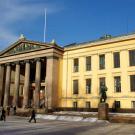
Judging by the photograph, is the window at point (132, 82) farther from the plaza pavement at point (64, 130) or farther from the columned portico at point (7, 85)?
the columned portico at point (7, 85)

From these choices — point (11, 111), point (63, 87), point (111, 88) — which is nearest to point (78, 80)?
point (63, 87)

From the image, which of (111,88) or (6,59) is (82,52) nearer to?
(111,88)

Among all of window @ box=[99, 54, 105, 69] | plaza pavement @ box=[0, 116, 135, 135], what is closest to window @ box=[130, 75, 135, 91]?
window @ box=[99, 54, 105, 69]

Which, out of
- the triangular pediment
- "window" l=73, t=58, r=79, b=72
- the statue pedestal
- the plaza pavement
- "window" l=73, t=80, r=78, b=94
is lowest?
the plaza pavement

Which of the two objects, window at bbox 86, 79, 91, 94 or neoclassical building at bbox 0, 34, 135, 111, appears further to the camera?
window at bbox 86, 79, 91, 94

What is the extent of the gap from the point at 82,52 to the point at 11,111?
657 inches

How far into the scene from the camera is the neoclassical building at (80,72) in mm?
42969

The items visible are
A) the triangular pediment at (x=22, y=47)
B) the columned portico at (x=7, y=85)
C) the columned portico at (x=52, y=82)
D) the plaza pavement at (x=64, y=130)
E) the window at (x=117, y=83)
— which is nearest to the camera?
the plaza pavement at (x=64, y=130)

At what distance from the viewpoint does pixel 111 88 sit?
4400cm

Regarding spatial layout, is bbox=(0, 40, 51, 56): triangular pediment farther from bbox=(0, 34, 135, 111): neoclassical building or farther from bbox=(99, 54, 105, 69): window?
bbox=(99, 54, 105, 69): window

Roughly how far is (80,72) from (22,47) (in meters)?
14.1

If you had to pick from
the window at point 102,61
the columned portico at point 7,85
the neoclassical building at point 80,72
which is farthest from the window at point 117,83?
the columned portico at point 7,85

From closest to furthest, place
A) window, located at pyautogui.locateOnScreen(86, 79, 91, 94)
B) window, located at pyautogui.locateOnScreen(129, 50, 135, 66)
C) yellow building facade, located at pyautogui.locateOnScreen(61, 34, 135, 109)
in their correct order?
1. window, located at pyautogui.locateOnScreen(129, 50, 135, 66)
2. yellow building facade, located at pyautogui.locateOnScreen(61, 34, 135, 109)
3. window, located at pyautogui.locateOnScreen(86, 79, 91, 94)

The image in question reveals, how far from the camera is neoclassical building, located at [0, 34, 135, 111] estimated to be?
42969 millimetres
